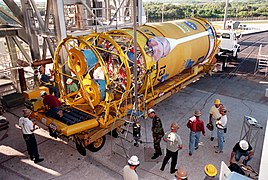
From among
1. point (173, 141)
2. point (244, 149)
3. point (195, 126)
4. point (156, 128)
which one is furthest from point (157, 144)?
point (244, 149)

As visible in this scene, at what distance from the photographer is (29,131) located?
22.8 feet

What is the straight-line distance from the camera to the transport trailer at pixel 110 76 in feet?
23.9

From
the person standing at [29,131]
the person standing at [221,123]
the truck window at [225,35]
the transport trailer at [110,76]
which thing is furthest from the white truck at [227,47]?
the person standing at [29,131]

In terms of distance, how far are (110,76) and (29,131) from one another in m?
2.95

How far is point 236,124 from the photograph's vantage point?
9273 millimetres

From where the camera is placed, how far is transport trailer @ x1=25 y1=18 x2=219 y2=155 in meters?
7.27

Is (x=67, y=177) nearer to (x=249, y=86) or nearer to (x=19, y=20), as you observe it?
(x=19, y=20)

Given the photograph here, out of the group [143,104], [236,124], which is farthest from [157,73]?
[236,124]

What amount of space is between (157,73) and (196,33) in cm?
391

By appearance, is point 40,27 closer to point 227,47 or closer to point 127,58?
point 127,58

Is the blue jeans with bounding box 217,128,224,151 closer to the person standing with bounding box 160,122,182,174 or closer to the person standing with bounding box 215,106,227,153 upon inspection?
the person standing with bounding box 215,106,227,153

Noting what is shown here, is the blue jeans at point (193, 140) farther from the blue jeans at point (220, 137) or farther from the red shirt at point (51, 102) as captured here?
the red shirt at point (51, 102)

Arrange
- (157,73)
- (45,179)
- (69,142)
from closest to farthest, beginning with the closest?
(45,179) → (69,142) → (157,73)

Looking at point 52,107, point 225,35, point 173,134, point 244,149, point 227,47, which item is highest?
point 225,35
